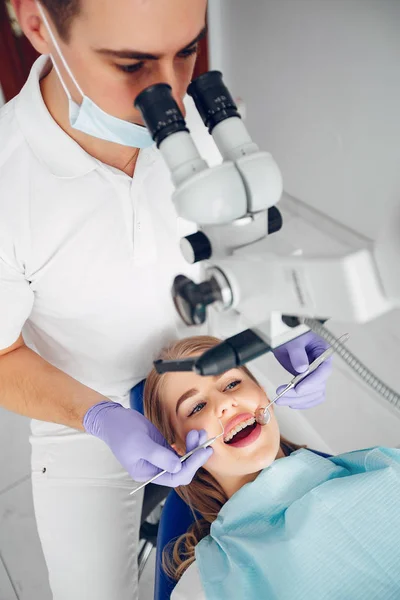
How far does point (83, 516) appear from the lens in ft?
4.23

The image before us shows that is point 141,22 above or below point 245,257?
above

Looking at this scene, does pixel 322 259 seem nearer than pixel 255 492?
Yes

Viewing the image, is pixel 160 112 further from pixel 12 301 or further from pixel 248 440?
pixel 248 440

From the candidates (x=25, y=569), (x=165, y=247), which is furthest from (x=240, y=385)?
(x=25, y=569)

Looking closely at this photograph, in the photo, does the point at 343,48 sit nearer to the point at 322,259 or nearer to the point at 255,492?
the point at 322,259

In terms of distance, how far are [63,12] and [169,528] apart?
3.70 feet

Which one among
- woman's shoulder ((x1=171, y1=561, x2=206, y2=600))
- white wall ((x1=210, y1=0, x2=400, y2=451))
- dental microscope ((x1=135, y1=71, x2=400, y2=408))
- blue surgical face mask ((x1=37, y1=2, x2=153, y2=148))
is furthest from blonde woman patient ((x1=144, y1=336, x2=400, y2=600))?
blue surgical face mask ((x1=37, y1=2, x2=153, y2=148))

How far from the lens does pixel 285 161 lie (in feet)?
4.82

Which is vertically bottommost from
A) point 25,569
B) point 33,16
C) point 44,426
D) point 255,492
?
point 25,569

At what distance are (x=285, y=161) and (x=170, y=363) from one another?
0.91 m

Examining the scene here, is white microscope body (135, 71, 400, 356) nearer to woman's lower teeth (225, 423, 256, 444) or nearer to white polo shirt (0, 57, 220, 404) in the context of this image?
white polo shirt (0, 57, 220, 404)

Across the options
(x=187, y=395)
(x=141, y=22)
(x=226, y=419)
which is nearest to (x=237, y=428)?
(x=226, y=419)

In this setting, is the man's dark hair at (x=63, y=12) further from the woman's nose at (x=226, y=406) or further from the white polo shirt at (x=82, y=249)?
the woman's nose at (x=226, y=406)

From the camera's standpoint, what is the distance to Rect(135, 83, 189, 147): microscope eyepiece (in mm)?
693
